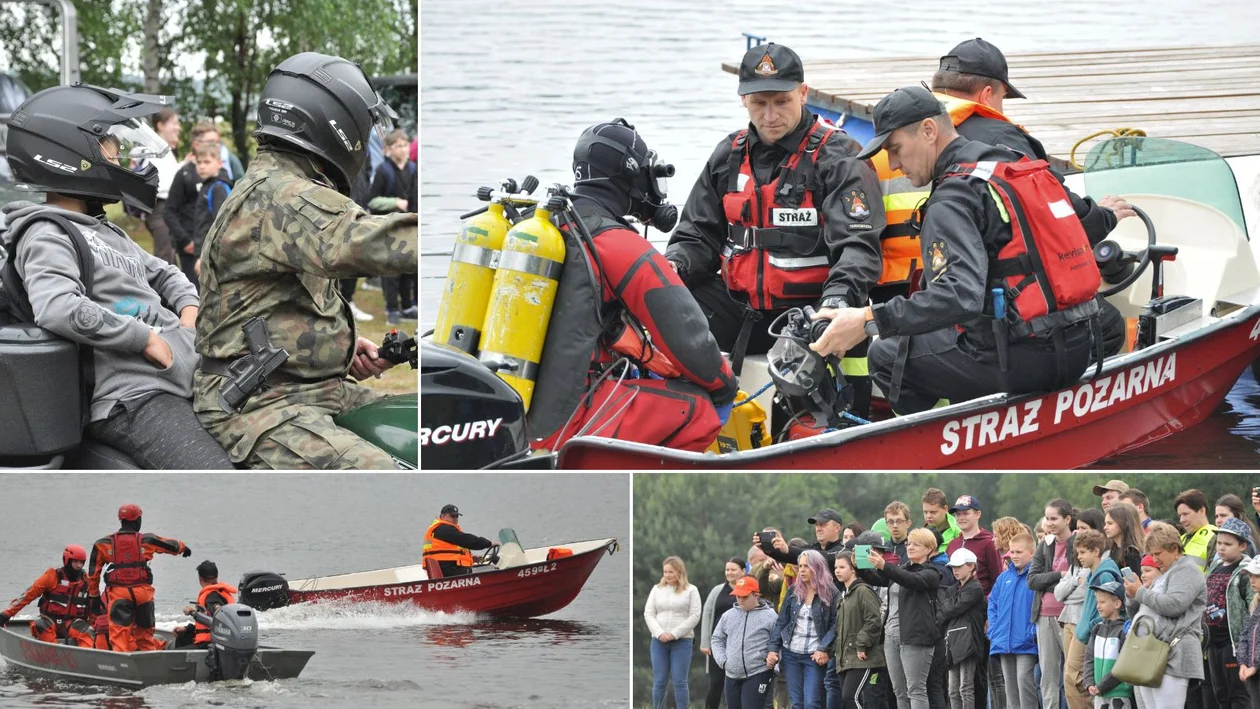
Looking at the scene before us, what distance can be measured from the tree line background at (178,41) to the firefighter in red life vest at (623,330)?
66 centimetres

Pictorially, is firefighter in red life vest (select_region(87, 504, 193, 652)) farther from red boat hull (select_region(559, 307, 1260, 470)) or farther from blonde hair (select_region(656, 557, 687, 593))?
blonde hair (select_region(656, 557, 687, 593))

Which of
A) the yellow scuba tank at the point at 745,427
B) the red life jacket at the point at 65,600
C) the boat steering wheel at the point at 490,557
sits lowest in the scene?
the red life jacket at the point at 65,600

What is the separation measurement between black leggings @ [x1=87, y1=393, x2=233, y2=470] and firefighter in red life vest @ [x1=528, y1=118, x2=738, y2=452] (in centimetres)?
86

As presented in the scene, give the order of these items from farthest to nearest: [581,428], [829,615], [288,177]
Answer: [829,615]
[581,428]
[288,177]

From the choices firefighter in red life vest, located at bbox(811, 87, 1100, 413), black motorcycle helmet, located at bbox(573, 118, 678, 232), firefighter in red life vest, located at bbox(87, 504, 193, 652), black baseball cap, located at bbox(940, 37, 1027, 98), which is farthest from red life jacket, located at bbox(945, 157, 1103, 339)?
firefighter in red life vest, located at bbox(87, 504, 193, 652)

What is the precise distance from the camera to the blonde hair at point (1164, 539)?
3.97m

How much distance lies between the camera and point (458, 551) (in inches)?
161

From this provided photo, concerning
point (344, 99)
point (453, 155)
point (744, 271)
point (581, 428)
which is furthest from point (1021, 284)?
point (344, 99)

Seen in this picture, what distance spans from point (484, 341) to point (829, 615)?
141 centimetres

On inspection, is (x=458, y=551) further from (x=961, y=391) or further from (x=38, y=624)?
(x=961, y=391)

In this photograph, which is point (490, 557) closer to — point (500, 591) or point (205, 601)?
point (500, 591)

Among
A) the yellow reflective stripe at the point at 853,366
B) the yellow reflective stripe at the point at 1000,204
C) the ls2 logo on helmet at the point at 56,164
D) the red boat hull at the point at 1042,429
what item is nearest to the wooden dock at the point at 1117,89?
the yellow reflective stripe at the point at 1000,204

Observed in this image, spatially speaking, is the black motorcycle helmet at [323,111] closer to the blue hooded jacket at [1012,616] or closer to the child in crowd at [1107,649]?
the blue hooded jacket at [1012,616]

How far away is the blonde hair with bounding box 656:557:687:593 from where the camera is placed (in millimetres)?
4020
